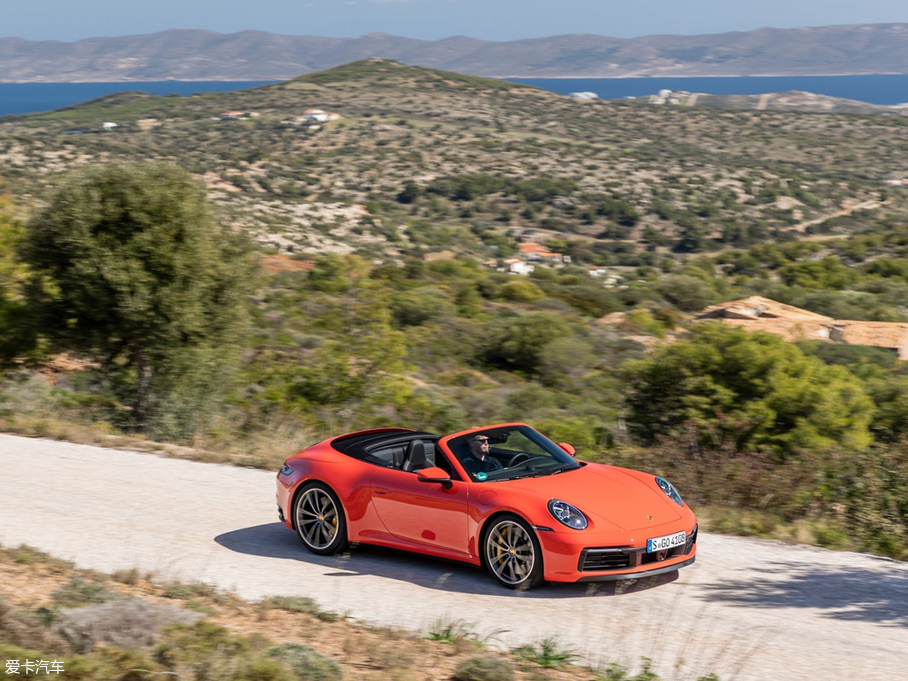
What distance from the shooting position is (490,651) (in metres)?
5.97

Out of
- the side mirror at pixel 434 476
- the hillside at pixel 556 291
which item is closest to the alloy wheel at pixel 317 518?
the side mirror at pixel 434 476

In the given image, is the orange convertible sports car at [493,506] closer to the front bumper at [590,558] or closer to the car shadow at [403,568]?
the front bumper at [590,558]

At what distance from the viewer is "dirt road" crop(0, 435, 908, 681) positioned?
6.00 meters

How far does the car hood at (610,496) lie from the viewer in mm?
7213

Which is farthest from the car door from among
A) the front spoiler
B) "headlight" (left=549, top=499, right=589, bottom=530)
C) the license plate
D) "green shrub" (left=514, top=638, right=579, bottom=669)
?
"green shrub" (left=514, top=638, right=579, bottom=669)

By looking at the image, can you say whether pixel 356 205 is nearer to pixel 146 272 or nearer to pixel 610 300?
pixel 610 300

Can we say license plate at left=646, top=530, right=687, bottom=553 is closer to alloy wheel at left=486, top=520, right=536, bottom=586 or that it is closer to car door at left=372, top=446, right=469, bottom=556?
alloy wheel at left=486, top=520, right=536, bottom=586

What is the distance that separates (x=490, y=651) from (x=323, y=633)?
110 cm

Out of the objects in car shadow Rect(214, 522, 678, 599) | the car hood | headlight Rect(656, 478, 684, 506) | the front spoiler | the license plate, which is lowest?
car shadow Rect(214, 522, 678, 599)

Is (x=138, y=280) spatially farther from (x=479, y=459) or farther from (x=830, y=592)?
(x=830, y=592)

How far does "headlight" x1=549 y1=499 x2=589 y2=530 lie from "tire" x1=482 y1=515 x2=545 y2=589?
8.8 inches

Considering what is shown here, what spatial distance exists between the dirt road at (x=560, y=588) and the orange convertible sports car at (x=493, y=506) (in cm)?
23

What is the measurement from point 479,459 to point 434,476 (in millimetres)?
471

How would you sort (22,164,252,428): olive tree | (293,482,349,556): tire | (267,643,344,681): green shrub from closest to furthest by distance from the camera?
(267,643,344,681): green shrub → (293,482,349,556): tire → (22,164,252,428): olive tree
